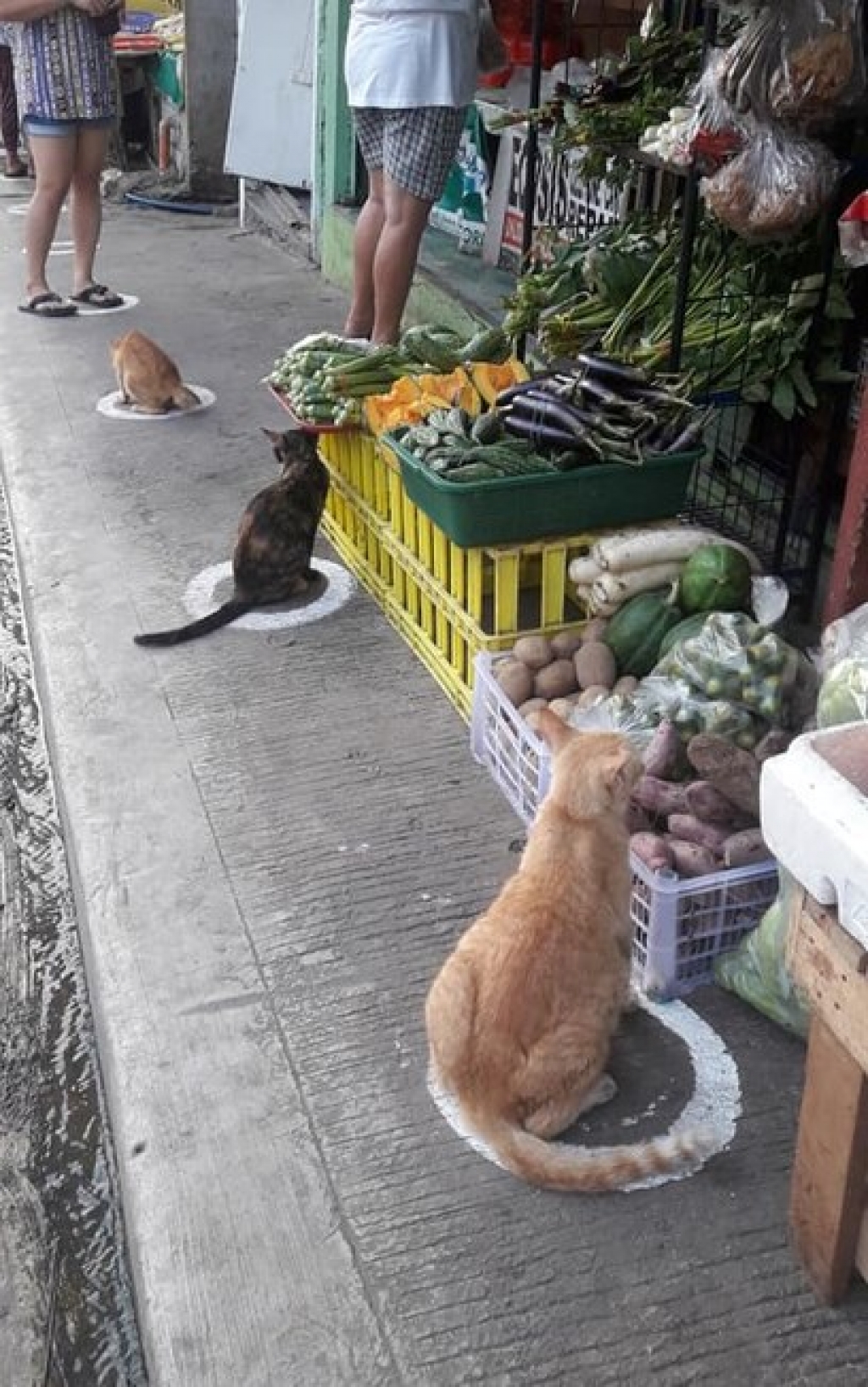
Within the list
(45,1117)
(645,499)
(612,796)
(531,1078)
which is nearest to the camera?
(531,1078)

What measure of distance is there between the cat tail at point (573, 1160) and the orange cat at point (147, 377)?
14.5ft

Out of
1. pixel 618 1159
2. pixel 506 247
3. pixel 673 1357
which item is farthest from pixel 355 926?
pixel 506 247

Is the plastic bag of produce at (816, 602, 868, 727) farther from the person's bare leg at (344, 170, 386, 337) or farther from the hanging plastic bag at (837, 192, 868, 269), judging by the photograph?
the person's bare leg at (344, 170, 386, 337)

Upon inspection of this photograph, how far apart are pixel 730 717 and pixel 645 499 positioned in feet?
2.78

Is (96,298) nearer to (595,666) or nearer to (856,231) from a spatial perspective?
(595,666)

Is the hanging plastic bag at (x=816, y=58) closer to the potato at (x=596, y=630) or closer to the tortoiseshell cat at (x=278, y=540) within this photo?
the potato at (x=596, y=630)

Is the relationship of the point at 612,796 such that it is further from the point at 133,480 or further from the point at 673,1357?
the point at 133,480

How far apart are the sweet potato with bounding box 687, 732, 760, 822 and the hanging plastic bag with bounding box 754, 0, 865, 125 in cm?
172

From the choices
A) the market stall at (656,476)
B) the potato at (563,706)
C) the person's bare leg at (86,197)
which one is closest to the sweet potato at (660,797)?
the market stall at (656,476)

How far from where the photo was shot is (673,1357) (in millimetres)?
2070

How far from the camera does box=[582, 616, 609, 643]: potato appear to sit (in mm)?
3516

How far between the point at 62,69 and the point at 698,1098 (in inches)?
234

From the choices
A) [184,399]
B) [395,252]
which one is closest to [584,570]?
[395,252]

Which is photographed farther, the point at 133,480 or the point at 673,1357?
the point at 133,480
